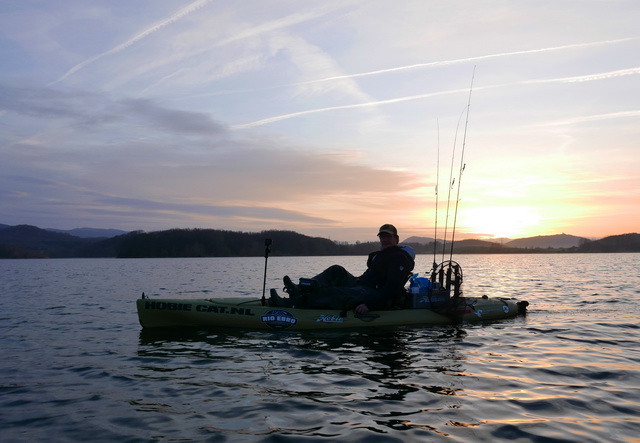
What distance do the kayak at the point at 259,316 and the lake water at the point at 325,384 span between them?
0.88 feet

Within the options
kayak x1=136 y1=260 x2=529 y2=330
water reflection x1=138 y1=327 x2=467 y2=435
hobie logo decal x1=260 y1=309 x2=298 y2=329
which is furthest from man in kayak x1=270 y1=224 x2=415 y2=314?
water reflection x1=138 y1=327 x2=467 y2=435

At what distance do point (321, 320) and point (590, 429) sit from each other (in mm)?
7018

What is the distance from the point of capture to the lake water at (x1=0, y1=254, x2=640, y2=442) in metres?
5.16

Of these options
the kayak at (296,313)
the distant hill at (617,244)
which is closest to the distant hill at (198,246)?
the distant hill at (617,244)

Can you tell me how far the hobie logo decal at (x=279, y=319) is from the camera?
37.6 feet

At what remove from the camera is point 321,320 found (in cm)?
1148

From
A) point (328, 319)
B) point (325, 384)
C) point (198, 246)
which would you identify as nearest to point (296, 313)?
point (328, 319)

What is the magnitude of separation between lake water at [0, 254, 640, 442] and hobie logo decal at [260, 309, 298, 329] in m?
0.24

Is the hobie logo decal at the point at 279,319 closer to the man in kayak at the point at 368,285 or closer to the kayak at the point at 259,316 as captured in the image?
the kayak at the point at 259,316

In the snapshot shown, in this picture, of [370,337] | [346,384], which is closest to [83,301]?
[370,337]

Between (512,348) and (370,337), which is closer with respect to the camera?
(512,348)

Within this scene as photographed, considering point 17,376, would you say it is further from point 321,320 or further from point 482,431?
point 482,431

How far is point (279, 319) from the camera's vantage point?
1146 cm

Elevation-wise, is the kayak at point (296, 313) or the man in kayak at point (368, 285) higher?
the man in kayak at point (368, 285)
